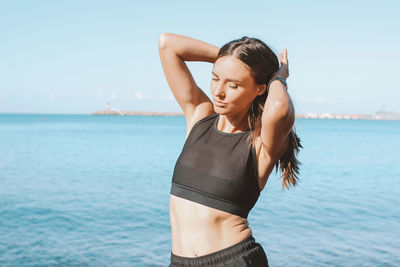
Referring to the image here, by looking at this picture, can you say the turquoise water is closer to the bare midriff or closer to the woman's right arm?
the woman's right arm

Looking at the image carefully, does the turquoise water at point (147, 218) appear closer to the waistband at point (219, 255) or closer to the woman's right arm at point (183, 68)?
the woman's right arm at point (183, 68)

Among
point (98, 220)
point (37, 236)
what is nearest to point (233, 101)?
point (37, 236)

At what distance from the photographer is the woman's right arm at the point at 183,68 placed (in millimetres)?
2645

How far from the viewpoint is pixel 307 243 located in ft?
35.1

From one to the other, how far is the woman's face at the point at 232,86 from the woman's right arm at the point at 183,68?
321 mm

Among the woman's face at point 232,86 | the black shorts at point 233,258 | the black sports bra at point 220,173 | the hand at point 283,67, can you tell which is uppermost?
the hand at point 283,67

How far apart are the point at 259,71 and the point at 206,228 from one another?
88cm

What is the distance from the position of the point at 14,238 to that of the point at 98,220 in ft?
8.46

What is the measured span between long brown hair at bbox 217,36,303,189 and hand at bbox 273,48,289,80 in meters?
0.04

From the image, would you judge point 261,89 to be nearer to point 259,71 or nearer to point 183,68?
point 259,71

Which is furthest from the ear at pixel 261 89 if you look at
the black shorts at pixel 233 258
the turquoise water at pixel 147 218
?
the turquoise water at pixel 147 218

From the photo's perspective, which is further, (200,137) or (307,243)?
(307,243)

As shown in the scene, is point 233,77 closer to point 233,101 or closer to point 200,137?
point 233,101

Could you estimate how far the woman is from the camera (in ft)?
7.52
